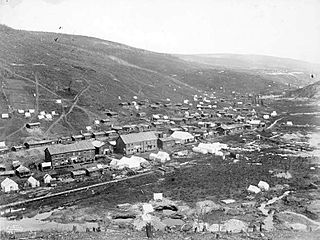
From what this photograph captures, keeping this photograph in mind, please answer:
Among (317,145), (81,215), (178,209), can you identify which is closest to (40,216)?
(81,215)

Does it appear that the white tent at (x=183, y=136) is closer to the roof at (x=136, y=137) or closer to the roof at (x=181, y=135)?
the roof at (x=181, y=135)

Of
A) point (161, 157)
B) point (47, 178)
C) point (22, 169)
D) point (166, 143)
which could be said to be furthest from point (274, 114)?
point (22, 169)

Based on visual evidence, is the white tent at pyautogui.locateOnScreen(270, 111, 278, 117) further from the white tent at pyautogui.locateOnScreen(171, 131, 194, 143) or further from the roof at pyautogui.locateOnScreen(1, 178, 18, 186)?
the roof at pyautogui.locateOnScreen(1, 178, 18, 186)

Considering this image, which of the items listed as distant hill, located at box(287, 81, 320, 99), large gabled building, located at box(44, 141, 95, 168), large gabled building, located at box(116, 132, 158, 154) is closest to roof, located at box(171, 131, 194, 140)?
large gabled building, located at box(116, 132, 158, 154)

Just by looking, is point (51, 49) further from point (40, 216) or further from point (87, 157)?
point (40, 216)

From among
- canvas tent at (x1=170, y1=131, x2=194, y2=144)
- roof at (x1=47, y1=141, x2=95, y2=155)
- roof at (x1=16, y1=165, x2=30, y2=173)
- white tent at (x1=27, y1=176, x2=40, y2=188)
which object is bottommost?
white tent at (x1=27, y1=176, x2=40, y2=188)

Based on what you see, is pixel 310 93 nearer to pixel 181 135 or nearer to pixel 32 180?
pixel 181 135
